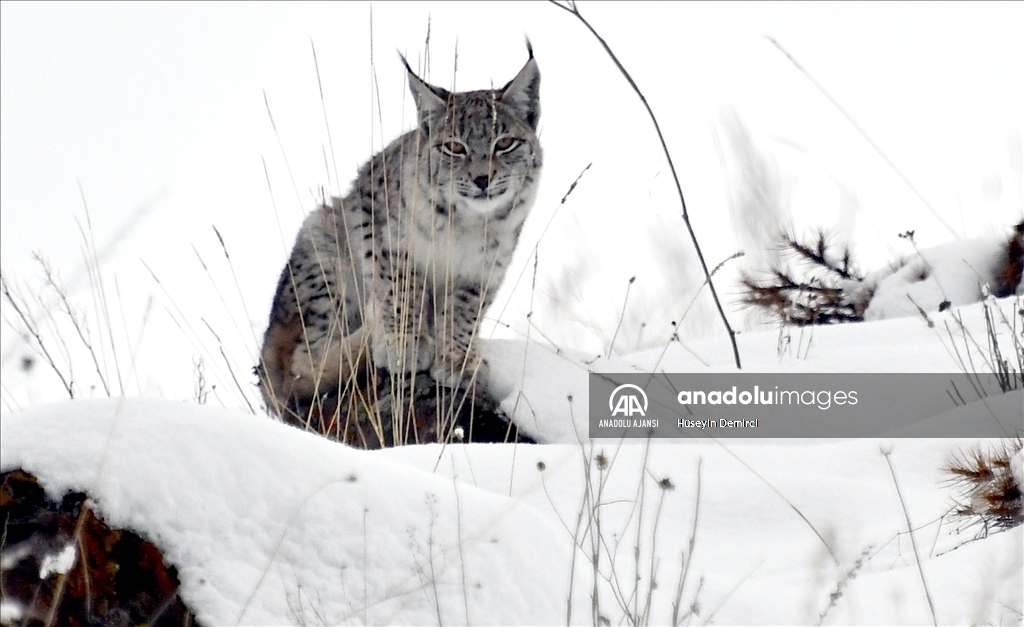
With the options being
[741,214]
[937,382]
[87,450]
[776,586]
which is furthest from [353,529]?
[741,214]

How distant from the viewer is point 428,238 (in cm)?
446

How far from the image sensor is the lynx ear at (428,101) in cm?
430

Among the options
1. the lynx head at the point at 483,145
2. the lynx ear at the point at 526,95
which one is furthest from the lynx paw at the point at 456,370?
the lynx ear at the point at 526,95

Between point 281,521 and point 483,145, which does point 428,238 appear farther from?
point 281,521

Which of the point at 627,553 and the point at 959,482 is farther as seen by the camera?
the point at 959,482

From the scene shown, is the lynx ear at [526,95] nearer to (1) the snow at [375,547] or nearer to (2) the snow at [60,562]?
(1) the snow at [375,547]

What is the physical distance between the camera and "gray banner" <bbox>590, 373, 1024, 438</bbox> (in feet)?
10.5

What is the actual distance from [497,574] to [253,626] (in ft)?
1.25

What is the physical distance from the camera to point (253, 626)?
4.79ft

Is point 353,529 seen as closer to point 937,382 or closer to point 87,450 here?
point 87,450

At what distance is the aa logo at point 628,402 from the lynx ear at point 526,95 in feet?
5.39

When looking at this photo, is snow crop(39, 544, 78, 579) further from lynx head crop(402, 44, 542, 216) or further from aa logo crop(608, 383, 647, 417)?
lynx head crop(402, 44, 542, 216)

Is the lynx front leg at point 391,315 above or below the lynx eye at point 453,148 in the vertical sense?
below

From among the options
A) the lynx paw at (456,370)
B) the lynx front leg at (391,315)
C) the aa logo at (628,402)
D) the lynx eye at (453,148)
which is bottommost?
the aa logo at (628,402)
